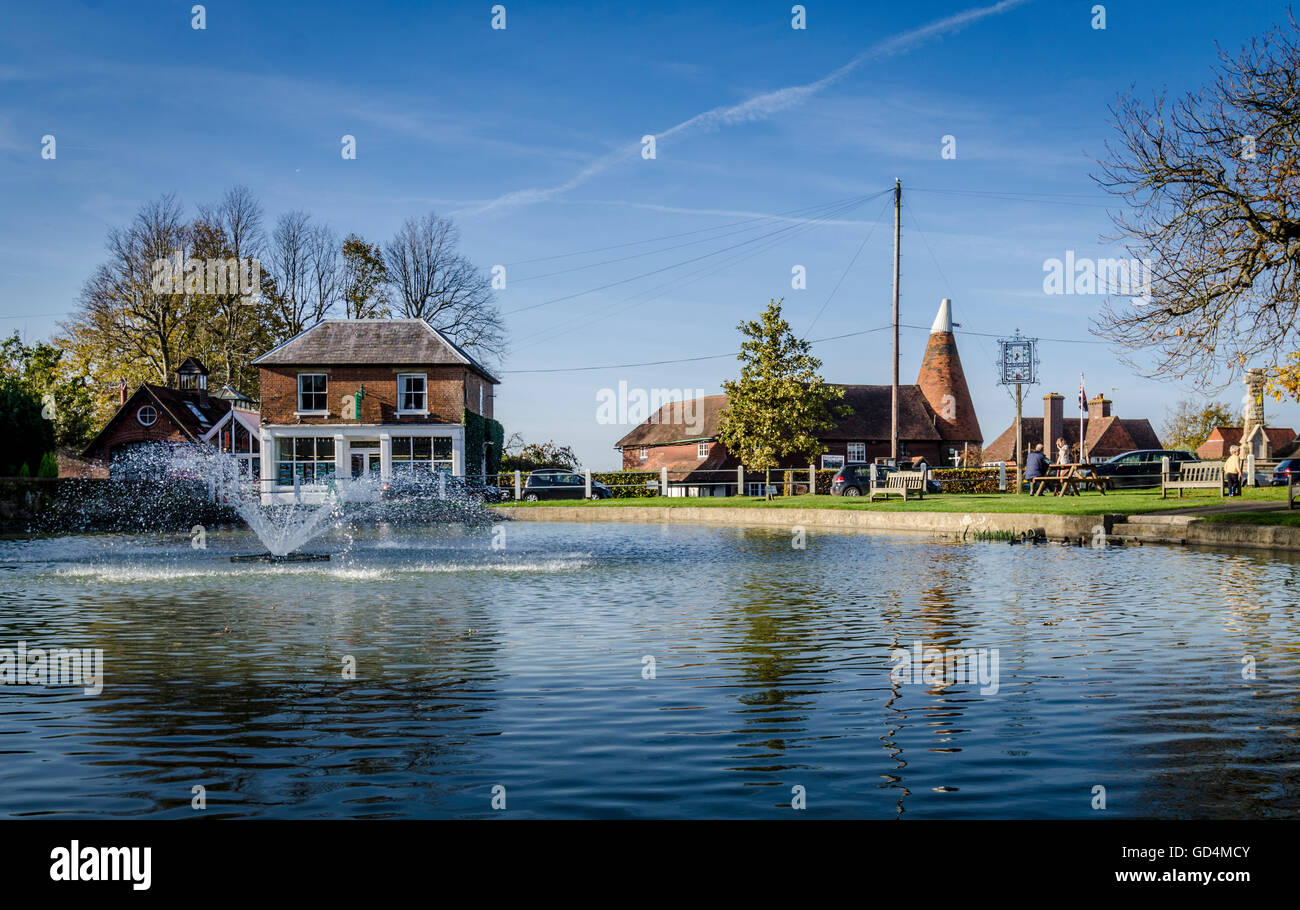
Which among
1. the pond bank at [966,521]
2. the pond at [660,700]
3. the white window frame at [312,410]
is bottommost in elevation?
the pond at [660,700]

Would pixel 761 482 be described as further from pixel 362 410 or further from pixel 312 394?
pixel 312 394

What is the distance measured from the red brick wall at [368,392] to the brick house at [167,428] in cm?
479

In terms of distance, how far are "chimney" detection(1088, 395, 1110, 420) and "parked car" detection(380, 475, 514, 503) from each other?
177ft

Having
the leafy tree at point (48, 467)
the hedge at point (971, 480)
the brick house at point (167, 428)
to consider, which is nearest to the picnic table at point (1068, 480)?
the hedge at point (971, 480)

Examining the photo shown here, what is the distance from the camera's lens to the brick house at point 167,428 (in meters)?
53.1

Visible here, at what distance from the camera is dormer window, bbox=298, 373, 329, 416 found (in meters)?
47.6

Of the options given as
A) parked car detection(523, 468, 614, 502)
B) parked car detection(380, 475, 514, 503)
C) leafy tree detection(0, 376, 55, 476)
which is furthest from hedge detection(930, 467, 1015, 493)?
leafy tree detection(0, 376, 55, 476)

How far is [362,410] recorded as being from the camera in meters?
47.4

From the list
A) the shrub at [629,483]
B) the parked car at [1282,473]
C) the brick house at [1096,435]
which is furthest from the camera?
the brick house at [1096,435]

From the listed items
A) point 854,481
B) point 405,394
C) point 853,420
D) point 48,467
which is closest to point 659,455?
point 853,420

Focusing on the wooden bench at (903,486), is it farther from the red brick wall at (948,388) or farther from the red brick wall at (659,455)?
the red brick wall at (948,388)

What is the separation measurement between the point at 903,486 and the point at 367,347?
82.2ft
